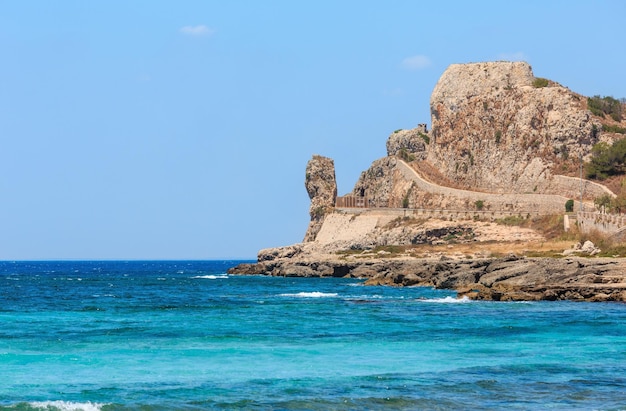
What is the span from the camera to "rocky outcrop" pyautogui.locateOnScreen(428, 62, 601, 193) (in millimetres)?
118750

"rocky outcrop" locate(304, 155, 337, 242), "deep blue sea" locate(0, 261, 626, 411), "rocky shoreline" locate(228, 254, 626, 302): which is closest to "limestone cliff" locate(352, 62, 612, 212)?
"rocky outcrop" locate(304, 155, 337, 242)

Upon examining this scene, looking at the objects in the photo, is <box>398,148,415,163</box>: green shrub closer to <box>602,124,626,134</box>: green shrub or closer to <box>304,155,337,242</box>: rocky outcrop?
<box>304,155,337,242</box>: rocky outcrop

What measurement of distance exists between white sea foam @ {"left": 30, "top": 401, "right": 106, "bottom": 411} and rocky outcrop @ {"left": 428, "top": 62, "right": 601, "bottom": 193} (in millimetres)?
95502

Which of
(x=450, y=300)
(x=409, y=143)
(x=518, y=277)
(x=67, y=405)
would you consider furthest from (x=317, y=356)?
(x=409, y=143)

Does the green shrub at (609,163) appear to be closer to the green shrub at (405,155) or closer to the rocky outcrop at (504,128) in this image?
the rocky outcrop at (504,128)

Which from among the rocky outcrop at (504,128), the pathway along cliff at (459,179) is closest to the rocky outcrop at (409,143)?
the pathway along cliff at (459,179)

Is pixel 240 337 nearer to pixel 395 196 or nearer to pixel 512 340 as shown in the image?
pixel 512 340

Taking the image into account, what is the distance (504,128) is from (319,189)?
1006 inches

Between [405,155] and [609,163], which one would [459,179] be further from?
[609,163]

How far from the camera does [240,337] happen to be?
136 feet

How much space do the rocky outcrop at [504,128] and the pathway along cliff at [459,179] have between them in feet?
0.40

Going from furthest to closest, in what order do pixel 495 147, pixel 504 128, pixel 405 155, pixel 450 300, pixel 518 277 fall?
pixel 405 155, pixel 495 147, pixel 504 128, pixel 518 277, pixel 450 300

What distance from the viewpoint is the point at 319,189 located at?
136125 mm

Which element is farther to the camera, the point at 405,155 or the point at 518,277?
the point at 405,155
